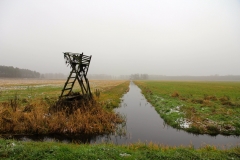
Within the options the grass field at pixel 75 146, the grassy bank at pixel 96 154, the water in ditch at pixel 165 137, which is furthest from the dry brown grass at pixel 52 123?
the grassy bank at pixel 96 154

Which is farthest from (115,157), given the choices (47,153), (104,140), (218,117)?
(218,117)

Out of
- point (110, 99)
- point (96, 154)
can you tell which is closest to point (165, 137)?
point (96, 154)

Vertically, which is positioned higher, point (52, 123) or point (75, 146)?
point (52, 123)

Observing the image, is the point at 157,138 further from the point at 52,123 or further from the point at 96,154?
the point at 52,123

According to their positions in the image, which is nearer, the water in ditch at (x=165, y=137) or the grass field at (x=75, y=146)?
the grass field at (x=75, y=146)

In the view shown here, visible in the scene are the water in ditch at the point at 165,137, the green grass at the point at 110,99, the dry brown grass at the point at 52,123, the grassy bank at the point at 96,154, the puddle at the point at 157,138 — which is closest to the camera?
the grassy bank at the point at 96,154

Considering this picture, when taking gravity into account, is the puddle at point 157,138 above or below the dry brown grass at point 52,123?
below

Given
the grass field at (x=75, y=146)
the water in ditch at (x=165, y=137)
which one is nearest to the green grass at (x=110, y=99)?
the grass field at (x=75, y=146)

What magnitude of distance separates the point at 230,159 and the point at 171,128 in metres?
6.04

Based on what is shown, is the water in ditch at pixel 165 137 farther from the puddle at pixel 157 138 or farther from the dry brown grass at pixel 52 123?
the dry brown grass at pixel 52 123

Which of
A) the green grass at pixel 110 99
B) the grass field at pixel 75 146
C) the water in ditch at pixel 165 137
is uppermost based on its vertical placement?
the grass field at pixel 75 146

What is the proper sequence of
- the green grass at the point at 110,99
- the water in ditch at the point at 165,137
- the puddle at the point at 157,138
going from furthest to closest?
the green grass at the point at 110,99 → the water in ditch at the point at 165,137 → the puddle at the point at 157,138

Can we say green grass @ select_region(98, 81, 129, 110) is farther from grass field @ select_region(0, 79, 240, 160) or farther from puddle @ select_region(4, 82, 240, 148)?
puddle @ select_region(4, 82, 240, 148)

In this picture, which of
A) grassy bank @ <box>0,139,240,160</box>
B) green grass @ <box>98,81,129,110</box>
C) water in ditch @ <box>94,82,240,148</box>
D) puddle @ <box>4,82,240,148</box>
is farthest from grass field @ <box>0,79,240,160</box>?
green grass @ <box>98,81,129,110</box>
